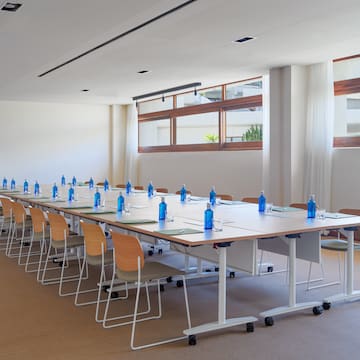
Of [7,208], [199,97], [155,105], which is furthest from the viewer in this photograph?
[155,105]

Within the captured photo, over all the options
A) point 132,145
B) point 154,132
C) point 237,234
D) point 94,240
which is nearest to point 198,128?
point 154,132

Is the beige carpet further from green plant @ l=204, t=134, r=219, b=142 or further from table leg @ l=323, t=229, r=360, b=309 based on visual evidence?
green plant @ l=204, t=134, r=219, b=142

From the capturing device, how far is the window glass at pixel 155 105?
1173 cm

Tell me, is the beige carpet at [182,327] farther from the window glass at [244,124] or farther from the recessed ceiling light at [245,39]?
Result: the window glass at [244,124]

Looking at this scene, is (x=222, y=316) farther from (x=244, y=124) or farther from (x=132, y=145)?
(x=132, y=145)

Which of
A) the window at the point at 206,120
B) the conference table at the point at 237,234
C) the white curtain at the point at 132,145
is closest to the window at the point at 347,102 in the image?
the window at the point at 206,120

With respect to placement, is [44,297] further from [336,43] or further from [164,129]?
[164,129]

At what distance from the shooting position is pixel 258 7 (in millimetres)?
4832

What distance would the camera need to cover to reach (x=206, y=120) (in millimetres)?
10484

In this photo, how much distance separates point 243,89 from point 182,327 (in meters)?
6.46

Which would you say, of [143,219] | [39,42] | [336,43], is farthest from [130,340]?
[336,43]

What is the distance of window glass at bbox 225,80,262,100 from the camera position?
30.1ft

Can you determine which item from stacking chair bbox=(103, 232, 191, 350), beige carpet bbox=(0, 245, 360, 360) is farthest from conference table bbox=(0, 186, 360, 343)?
stacking chair bbox=(103, 232, 191, 350)

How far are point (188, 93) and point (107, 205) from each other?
5.66 meters
